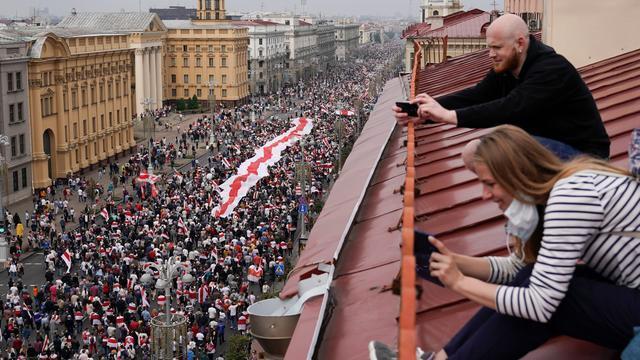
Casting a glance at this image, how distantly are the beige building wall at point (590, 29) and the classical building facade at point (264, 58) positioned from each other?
10328 cm

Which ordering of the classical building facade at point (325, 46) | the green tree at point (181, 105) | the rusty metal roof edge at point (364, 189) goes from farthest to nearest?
the classical building facade at point (325, 46) < the green tree at point (181, 105) < the rusty metal roof edge at point (364, 189)

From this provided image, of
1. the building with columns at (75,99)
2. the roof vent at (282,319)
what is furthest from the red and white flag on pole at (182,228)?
the roof vent at (282,319)

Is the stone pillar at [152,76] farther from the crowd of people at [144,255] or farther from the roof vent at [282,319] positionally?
the roof vent at [282,319]

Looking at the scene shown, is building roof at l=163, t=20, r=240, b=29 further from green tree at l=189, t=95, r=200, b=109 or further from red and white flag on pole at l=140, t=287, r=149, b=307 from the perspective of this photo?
→ red and white flag on pole at l=140, t=287, r=149, b=307

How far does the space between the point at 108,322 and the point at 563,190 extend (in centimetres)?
2187

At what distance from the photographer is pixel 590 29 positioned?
16.1 metres

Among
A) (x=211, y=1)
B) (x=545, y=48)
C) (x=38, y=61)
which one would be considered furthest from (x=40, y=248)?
(x=211, y=1)

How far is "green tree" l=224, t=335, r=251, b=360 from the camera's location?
2123cm

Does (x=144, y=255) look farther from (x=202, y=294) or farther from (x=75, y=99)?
(x=75, y=99)

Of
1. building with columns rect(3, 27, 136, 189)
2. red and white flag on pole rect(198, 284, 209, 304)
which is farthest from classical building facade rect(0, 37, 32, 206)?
red and white flag on pole rect(198, 284, 209, 304)

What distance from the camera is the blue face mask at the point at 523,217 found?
3943 mm

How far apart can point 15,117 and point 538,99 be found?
46014 millimetres

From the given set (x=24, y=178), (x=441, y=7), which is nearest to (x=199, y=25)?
(x=441, y=7)

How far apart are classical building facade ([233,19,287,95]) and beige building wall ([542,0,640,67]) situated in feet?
339
